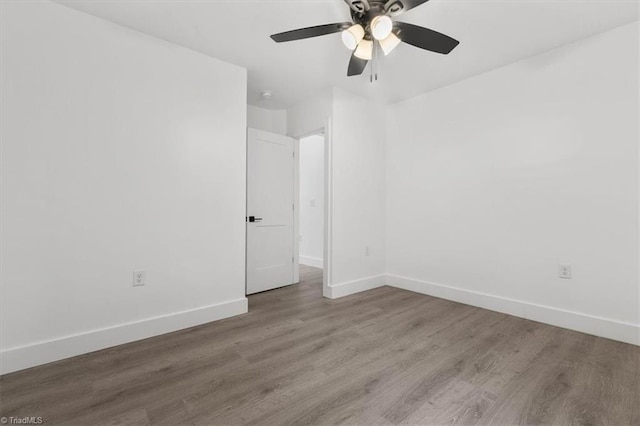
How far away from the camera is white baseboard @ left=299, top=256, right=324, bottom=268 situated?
17.4ft

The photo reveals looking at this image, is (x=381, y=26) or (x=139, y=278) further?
(x=139, y=278)

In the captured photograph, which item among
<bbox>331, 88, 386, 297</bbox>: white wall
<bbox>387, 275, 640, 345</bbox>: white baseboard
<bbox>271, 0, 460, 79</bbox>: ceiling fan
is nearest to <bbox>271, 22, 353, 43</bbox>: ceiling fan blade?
<bbox>271, 0, 460, 79</bbox>: ceiling fan

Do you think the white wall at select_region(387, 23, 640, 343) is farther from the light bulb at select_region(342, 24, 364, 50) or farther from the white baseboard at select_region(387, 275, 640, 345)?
the light bulb at select_region(342, 24, 364, 50)

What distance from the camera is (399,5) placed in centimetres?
169

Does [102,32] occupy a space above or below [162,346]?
above

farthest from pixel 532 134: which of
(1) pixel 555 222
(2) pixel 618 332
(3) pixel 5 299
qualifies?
(3) pixel 5 299

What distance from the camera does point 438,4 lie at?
79.8 inches

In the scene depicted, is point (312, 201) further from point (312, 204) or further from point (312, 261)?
point (312, 261)

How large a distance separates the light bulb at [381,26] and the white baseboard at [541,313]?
2.76 m

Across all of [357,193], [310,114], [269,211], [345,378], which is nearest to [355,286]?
[357,193]

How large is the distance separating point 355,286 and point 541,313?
1.90 metres

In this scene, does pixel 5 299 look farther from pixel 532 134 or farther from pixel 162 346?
pixel 532 134

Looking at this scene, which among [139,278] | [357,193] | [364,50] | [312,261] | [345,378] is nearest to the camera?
[345,378]

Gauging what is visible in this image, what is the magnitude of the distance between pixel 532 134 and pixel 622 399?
86.1 inches
